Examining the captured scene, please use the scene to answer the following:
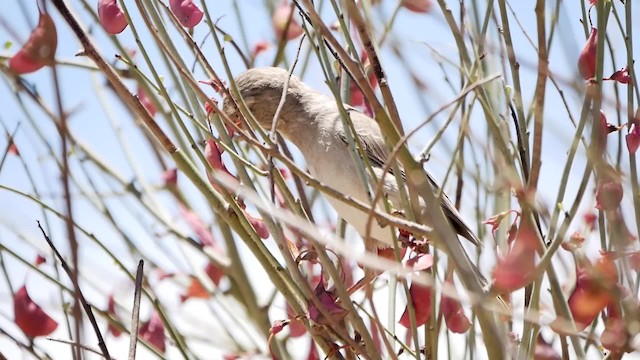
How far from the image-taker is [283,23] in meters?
3.92

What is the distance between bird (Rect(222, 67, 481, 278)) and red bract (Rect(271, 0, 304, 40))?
0.19m

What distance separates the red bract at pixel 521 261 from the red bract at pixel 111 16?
1353mm

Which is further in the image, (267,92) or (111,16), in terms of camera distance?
(267,92)

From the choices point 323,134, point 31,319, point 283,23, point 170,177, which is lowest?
point 31,319

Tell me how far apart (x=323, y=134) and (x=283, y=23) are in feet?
1.83

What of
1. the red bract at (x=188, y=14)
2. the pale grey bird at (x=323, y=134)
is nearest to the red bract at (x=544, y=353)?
the pale grey bird at (x=323, y=134)

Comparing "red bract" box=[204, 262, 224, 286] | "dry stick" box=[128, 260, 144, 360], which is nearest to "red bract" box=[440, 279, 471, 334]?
"dry stick" box=[128, 260, 144, 360]

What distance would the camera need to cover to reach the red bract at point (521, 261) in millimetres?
2102

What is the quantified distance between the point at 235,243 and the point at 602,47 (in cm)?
239

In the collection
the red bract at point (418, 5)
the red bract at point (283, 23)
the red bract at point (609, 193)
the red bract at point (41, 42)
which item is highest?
the red bract at point (283, 23)

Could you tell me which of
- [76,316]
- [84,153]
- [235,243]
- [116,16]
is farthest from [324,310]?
[84,153]

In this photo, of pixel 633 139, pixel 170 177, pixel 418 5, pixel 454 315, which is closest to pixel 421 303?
pixel 454 315

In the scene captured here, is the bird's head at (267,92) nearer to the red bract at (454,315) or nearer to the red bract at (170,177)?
the red bract at (170,177)

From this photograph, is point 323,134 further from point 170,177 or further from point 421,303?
point 421,303
